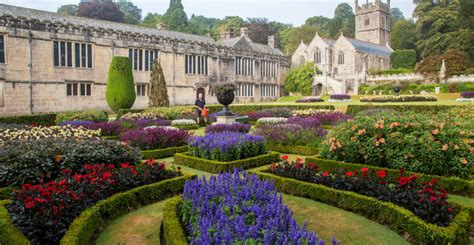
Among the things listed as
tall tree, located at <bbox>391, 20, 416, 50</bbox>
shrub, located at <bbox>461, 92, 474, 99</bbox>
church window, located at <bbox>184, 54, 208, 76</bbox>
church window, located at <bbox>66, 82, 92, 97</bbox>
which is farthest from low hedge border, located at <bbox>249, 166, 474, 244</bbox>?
tall tree, located at <bbox>391, 20, 416, 50</bbox>

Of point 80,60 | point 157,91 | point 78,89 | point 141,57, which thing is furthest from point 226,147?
point 141,57

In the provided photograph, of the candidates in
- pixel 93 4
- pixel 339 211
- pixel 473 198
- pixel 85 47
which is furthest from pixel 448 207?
pixel 93 4

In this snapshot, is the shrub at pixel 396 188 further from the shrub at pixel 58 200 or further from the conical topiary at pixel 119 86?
the conical topiary at pixel 119 86

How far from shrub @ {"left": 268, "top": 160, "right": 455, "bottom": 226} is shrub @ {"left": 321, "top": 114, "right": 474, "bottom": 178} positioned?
1.35m

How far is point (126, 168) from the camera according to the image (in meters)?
7.43

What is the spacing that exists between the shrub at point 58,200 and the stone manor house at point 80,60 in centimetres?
2298

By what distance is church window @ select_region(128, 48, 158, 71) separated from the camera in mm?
32703

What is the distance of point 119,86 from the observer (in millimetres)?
27484

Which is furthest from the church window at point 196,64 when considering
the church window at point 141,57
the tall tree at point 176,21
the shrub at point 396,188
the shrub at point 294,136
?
the tall tree at point 176,21

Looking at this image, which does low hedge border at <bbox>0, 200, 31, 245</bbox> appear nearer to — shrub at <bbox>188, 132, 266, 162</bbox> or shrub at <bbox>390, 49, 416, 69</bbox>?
shrub at <bbox>188, 132, 266, 162</bbox>

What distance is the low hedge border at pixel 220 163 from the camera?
905 centimetres

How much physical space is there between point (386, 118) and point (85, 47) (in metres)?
26.6

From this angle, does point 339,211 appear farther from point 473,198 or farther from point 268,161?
point 268,161

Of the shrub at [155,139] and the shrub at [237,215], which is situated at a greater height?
the shrub at [155,139]
